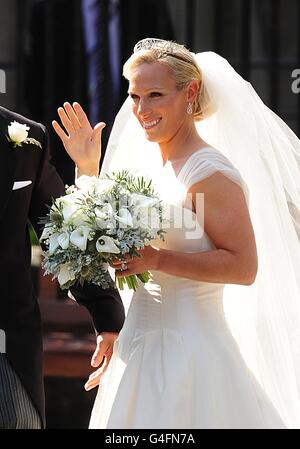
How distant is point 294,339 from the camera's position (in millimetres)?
3516

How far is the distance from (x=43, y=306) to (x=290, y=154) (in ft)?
9.48

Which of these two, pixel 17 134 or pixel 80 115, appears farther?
pixel 80 115

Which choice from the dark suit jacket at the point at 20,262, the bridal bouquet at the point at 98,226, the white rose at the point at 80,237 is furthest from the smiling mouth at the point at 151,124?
the white rose at the point at 80,237

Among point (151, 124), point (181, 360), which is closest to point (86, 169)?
point (151, 124)

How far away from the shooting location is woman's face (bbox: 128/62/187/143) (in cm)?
319

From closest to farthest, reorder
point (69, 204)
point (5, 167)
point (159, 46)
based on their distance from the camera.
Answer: point (69, 204) → point (5, 167) → point (159, 46)

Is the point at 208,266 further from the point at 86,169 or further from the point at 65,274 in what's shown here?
the point at 86,169

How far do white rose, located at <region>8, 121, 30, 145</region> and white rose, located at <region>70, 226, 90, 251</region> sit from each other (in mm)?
359

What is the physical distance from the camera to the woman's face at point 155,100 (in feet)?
10.5

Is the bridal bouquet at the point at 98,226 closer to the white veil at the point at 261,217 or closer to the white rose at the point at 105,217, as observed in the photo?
the white rose at the point at 105,217

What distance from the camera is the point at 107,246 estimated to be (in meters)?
2.91

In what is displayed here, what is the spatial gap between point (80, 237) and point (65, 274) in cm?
12
